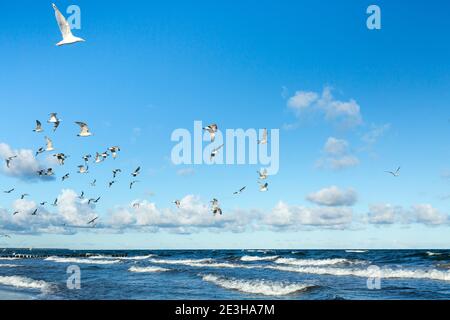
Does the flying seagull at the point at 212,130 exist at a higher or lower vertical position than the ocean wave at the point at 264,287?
higher

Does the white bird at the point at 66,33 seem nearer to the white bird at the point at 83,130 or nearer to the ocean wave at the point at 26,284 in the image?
the white bird at the point at 83,130

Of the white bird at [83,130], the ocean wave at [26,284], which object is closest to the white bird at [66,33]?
the white bird at [83,130]

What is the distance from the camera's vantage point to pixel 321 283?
2848cm

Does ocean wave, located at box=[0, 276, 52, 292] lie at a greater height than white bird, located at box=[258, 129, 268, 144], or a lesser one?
lesser

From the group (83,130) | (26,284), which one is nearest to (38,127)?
(83,130)

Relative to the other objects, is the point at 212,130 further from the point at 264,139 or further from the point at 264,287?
the point at 264,287

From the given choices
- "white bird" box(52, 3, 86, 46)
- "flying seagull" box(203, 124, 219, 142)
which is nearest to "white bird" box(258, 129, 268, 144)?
"flying seagull" box(203, 124, 219, 142)

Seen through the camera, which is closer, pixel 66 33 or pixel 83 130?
pixel 66 33

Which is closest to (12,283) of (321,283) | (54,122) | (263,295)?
(54,122)

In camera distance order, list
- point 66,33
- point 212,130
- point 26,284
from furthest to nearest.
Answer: point 26,284 → point 212,130 → point 66,33

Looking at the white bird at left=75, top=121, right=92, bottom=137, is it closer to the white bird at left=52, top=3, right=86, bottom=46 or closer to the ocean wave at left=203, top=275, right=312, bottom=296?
the white bird at left=52, top=3, right=86, bottom=46
